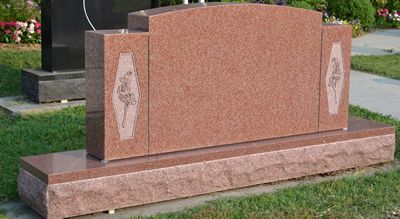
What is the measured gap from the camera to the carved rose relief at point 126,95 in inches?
221

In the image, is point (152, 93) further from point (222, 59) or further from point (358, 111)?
point (358, 111)

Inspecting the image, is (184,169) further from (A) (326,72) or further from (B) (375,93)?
(B) (375,93)

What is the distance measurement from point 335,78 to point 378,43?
8.68 m

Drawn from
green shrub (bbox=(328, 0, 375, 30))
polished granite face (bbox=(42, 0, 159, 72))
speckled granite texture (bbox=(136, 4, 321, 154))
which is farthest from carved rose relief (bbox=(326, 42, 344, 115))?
green shrub (bbox=(328, 0, 375, 30))

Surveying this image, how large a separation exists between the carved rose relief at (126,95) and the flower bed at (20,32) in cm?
726

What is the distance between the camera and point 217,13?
6008 mm

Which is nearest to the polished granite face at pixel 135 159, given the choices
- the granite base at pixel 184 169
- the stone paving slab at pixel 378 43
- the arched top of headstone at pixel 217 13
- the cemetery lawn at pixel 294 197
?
the granite base at pixel 184 169

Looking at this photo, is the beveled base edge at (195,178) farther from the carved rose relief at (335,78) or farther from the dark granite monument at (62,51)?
the dark granite monument at (62,51)

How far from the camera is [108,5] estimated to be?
979 centimetres

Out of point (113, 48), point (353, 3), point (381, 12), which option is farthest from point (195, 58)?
point (381, 12)

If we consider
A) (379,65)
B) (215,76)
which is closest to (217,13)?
(215,76)

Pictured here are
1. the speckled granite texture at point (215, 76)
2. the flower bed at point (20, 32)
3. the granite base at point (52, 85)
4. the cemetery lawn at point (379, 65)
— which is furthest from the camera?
the flower bed at point (20, 32)

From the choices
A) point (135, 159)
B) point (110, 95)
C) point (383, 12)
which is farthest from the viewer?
point (383, 12)

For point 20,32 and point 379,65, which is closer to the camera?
point 379,65
